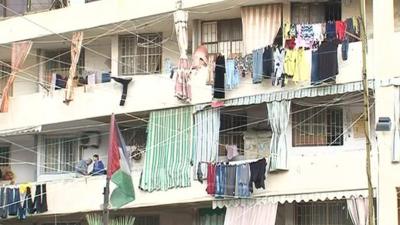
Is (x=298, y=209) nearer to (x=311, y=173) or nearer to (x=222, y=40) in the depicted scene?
(x=311, y=173)

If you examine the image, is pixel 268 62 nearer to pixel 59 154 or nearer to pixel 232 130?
pixel 232 130

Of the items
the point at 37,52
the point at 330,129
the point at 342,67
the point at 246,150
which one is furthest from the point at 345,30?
the point at 37,52

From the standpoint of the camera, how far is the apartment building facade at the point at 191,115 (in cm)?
2109

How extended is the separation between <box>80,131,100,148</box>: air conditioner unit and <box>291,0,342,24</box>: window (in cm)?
638

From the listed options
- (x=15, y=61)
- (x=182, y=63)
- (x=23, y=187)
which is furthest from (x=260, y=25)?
(x=23, y=187)

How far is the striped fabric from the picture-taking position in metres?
23.0

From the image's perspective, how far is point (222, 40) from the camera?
2411 centimetres

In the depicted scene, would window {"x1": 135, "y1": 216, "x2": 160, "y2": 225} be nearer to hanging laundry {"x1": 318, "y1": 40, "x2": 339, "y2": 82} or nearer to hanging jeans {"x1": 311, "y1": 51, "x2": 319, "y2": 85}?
hanging jeans {"x1": 311, "y1": 51, "x2": 319, "y2": 85}

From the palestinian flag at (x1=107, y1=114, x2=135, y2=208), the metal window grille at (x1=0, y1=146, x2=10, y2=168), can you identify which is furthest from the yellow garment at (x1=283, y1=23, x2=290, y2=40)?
the metal window grille at (x1=0, y1=146, x2=10, y2=168)

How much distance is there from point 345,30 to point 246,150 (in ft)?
12.2

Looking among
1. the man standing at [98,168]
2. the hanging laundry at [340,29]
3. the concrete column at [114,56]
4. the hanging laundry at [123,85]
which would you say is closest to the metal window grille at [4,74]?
the concrete column at [114,56]

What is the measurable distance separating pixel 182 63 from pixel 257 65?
199 cm

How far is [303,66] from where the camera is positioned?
21516 millimetres

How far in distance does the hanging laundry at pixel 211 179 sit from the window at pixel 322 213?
2.09 meters
